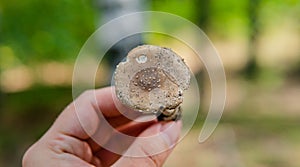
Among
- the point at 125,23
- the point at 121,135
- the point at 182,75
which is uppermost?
the point at 125,23

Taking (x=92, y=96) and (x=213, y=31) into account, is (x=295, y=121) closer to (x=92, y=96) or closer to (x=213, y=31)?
(x=213, y=31)

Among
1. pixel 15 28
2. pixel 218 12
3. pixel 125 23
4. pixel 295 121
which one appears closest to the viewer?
pixel 125 23

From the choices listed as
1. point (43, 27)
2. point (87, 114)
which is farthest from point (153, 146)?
point (43, 27)

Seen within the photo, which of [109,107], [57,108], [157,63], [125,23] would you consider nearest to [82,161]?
[109,107]

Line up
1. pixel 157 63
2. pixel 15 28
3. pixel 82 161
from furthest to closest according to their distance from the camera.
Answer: pixel 15 28 < pixel 82 161 < pixel 157 63

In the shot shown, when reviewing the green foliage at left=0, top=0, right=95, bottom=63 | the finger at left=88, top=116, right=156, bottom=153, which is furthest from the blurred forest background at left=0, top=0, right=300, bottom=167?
the finger at left=88, top=116, right=156, bottom=153

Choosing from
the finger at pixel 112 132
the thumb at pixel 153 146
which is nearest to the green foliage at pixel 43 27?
the finger at pixel 112 132

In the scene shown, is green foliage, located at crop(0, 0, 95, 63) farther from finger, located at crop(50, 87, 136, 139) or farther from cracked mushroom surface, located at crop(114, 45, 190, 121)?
cracked mushroom surface, located at crop(114, 45, 190, 121)
